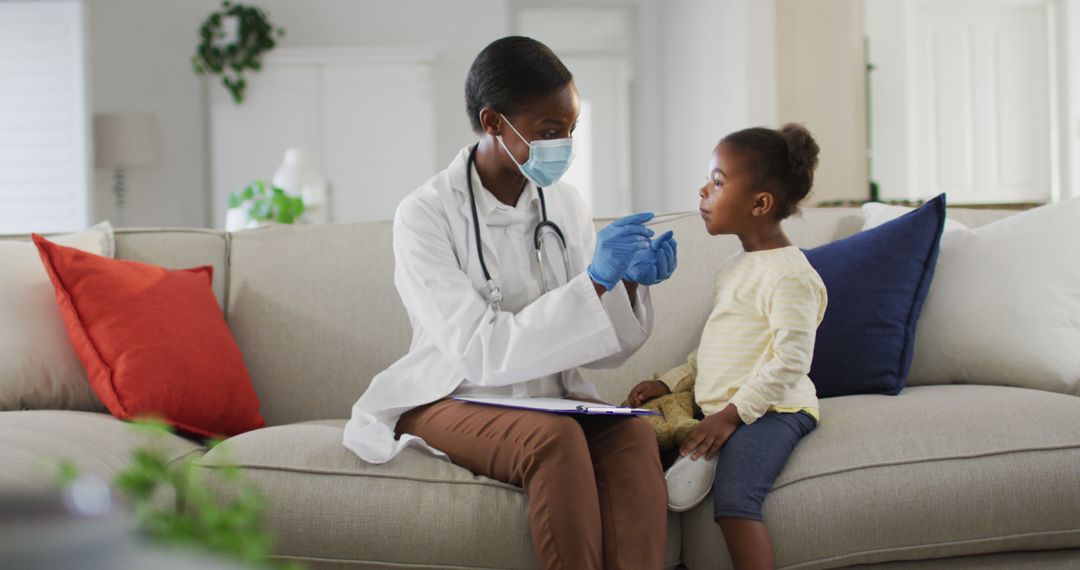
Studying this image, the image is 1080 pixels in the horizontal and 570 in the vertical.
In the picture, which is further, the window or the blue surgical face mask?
the window

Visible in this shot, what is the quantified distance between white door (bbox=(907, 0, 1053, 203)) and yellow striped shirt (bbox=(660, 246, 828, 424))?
5.41m

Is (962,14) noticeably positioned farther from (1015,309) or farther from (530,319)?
(530,319)

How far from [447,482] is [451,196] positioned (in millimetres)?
530

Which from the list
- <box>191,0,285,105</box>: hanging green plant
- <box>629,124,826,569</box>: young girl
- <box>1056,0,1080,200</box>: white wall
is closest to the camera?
<box>629,124,826,569</box>: young girl

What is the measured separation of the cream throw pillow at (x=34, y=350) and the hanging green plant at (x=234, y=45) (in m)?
4.70

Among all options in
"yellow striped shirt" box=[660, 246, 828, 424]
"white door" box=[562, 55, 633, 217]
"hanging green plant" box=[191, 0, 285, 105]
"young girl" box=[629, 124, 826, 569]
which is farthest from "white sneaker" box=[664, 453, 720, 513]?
"white door" box=[562, 55, 633, 217]

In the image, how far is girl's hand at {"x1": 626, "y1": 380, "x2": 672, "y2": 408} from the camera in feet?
6.06

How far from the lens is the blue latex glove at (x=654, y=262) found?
1.62 metres

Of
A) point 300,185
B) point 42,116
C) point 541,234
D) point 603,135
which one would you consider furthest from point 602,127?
point 541,234

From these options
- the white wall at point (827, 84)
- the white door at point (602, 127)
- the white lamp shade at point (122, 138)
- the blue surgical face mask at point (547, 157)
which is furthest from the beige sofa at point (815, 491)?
the white door at point (602, 127)

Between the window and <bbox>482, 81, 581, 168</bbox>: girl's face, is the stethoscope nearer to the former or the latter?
<bbox>482, 81, 581, 168</bbox>: girl's face

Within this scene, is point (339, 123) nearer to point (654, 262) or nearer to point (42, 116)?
point (42, 116)

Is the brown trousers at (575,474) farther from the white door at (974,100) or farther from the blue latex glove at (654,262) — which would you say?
the white door at (974,100)

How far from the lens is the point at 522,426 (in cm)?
150
